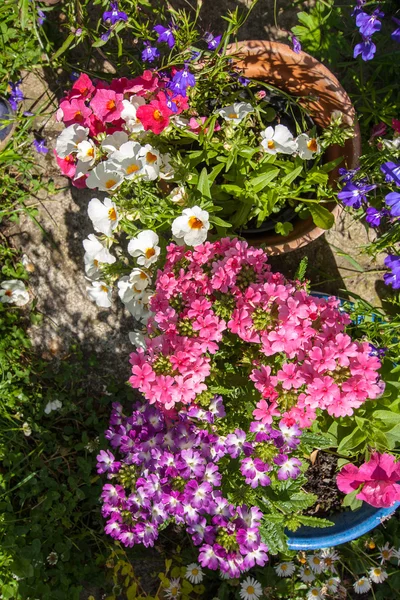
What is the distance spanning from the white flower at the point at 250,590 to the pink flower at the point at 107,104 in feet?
6.15

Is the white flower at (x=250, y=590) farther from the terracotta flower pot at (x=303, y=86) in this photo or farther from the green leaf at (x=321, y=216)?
the green leaf at (x=321, y=216)

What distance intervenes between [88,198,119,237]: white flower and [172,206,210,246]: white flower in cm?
22

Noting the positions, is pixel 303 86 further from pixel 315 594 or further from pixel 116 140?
pixel 315 594

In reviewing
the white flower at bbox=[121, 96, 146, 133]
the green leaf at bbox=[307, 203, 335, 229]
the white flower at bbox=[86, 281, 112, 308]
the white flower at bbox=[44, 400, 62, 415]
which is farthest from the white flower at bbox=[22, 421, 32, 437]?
the green leaf at bbox=[307, 203, 335, 229]

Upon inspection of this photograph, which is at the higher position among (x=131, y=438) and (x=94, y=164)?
(x=94, y=164)

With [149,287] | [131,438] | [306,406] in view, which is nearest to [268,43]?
[149,287]

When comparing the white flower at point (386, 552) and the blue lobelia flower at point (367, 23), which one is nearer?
the blue lobelia flower at point (367, 23)

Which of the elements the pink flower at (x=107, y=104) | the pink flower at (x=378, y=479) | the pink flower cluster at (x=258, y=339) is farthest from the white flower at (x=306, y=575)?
the pink flower at (x=107, y=104)

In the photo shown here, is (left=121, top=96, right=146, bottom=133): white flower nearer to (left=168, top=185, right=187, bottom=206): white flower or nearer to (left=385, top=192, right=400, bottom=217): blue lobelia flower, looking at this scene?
(left=168, top=185, right=187, bottom=206): white flower

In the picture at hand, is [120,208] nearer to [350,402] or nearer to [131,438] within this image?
[131,438]

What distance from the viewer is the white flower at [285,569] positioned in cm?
253

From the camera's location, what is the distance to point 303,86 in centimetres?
228

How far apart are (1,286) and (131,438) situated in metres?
1.13

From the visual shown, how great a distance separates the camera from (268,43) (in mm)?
2180
